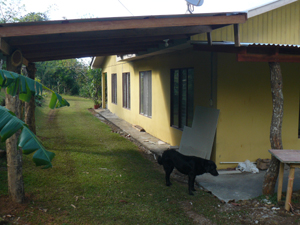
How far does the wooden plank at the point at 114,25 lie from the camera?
4.47 metres

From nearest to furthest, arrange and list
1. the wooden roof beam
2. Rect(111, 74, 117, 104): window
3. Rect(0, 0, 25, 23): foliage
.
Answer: the wooden roof beam < Rect(111, 74, 117, 104): window < Rect(0, 0, 25, 23): foliage

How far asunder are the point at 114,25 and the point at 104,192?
3.14m

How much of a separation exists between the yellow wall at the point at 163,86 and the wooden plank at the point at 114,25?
7.14 ft

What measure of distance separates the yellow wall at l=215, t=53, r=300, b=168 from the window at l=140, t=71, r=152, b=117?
495 centimetres

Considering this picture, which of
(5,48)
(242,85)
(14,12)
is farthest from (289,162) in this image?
(14,12)

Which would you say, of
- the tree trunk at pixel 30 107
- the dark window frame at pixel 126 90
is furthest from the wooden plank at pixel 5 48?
the dark window frame at pixel 126 90

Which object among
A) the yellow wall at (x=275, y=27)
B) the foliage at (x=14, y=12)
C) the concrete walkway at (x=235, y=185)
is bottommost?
the concrete walkway at (x=235, y=185)

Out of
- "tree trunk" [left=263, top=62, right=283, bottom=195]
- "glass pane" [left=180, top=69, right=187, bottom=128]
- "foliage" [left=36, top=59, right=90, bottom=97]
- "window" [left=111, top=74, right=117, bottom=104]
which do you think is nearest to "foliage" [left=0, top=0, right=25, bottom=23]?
"foliage" [left=36, top=59, right=90, bottom=97]

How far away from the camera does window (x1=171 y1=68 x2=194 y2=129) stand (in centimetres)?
870

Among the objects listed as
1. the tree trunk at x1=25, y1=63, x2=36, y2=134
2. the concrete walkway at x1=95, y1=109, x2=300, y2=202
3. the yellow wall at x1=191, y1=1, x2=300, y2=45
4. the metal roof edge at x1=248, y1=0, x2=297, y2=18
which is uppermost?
the metal roof edge at x1=248, y1=0, x2=297, y2=18

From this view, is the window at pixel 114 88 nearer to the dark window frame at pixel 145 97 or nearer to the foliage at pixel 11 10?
the dark window frame at pixel 145 97

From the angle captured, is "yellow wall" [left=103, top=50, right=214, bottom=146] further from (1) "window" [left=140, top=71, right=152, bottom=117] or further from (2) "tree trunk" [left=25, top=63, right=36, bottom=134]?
(2) "tree trunk" [left=25, top=63, right=36, bottom=134]

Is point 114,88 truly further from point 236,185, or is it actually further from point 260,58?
point 260,58

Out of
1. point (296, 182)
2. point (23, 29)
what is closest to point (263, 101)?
point (296, 182)
